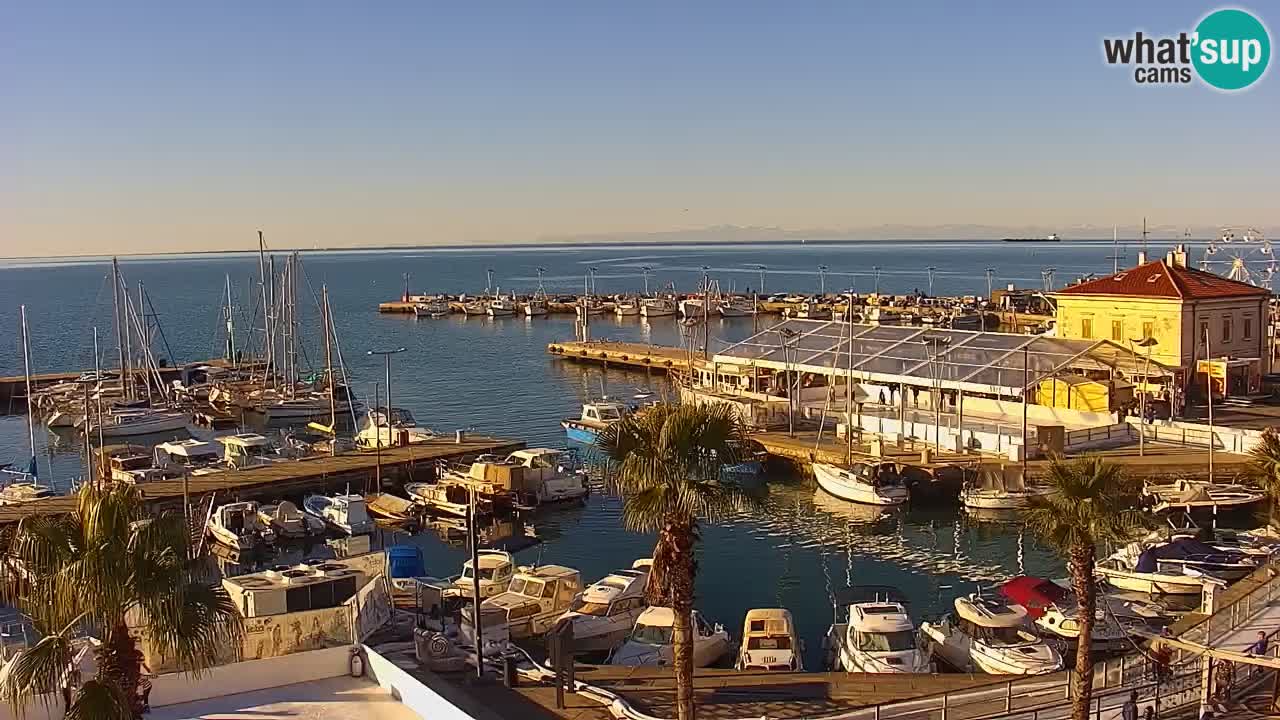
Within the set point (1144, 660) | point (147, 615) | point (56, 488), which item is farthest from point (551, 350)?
point (147, 615)

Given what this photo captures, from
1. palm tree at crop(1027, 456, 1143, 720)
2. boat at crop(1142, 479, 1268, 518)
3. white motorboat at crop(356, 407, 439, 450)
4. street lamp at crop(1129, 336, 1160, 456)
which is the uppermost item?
palm tree at crop(1027, 456, 1143, 720)

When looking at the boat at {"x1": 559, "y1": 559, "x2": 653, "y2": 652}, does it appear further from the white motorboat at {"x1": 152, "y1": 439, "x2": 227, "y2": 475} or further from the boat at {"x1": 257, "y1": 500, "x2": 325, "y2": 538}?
the white motorboat at {"x1": 152, "y1": 439, "x2": 227, "y2": 475}

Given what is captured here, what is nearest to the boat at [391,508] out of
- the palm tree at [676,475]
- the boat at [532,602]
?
the boat at [532,602]

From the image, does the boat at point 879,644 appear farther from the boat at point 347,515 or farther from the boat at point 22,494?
the boat at point 22,494

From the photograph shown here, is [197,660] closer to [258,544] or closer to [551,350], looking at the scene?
[258,544]

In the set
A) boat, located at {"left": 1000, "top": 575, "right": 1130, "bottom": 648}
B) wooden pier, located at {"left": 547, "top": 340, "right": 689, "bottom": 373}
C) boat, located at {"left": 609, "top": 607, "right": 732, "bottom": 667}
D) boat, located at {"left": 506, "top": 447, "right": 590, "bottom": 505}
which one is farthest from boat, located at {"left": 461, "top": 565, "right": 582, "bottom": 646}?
wooden pier, located at {"left": 547, "top": 340, "right": 689, "bottom": 373}

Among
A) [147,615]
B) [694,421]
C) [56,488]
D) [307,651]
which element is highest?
[694,421]
